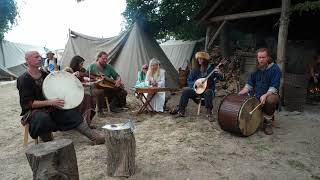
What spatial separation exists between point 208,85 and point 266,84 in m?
1.22

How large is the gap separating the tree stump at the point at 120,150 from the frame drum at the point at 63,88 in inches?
43.5

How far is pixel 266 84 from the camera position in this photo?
518 cm

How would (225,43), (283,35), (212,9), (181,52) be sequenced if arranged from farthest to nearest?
(181,52) → (225,43) → (212,9) → (283,35)

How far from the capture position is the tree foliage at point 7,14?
50.9 ft

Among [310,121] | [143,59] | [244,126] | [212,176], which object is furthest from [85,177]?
[143,59]

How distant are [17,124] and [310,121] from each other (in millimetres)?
5726

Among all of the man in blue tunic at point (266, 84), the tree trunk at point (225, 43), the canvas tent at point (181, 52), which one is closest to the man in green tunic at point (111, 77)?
the man in blue tunic at point (266, 84)

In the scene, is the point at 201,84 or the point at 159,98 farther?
the point at 159,98

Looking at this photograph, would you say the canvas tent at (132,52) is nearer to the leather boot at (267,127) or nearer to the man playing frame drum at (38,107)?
the leather boot at (267,127)

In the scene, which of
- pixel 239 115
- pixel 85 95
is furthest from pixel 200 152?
pixel 85 95

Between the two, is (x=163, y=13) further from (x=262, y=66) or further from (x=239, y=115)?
(x=239, y=115)

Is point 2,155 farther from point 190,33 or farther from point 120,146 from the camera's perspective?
point 190,33

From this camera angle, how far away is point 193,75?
637 cm

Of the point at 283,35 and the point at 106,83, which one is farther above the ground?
the point at 283,35
